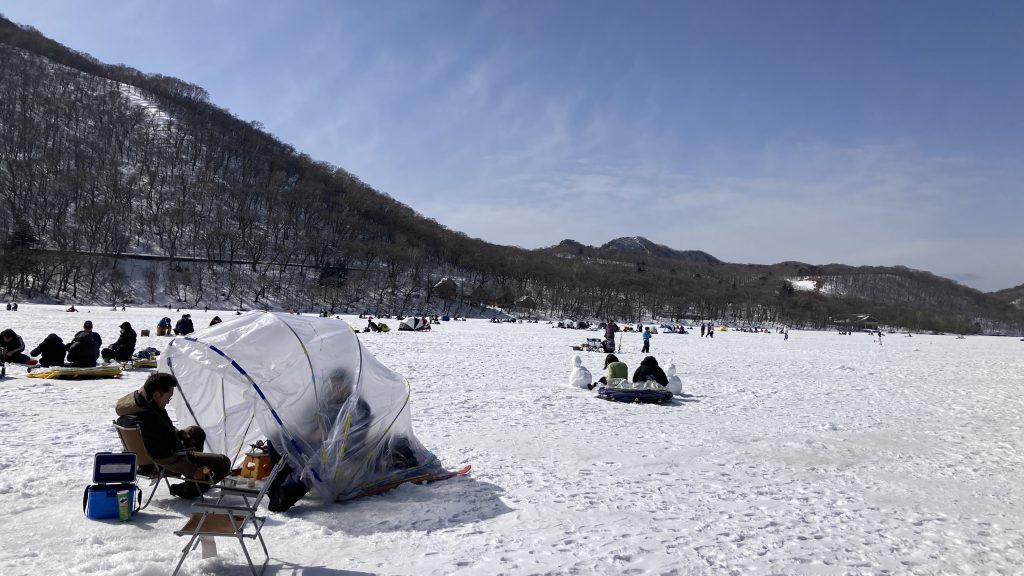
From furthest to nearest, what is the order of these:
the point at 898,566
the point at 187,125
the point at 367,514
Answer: the point at 187,125 → the point at 367,514 → the point at 898,566

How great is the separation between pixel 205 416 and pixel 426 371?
11.0 m

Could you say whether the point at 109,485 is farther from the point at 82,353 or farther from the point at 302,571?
the point at 82,353

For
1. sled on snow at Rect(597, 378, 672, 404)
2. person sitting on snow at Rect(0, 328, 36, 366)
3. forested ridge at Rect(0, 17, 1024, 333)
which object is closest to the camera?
sled on snow at Rect(597, 378, 672, 404)

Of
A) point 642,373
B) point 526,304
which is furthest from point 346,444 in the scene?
point 526,304

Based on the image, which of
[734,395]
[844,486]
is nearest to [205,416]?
[844,486]

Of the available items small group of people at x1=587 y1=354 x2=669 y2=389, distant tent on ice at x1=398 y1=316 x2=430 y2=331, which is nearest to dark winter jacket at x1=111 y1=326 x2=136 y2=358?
small group of people at x1=587 y1=354 x2=669 y2=389

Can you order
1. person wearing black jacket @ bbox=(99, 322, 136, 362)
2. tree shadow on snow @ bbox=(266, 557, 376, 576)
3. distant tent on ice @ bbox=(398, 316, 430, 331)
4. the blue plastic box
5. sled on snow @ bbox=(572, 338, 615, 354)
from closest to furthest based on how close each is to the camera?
tree shadow on snow @ bbox=(266, 557, 376, 576)
the blue plastic box
person wearing black jacket @ bbox=(99, 322, 136, 362)
sled on snow @ bbox=(572, 338, 615, 354)
distant tent on ice @ bbox=(398, 316, 430, 331)

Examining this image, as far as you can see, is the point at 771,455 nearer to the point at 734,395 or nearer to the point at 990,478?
the point at 990,478

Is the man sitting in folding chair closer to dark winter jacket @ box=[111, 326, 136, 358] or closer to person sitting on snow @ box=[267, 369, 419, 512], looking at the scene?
person sitting on snow @ box=[267, 369, 419, 512]

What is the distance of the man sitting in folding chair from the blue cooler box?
0.23 m

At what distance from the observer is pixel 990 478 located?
28.6 feet

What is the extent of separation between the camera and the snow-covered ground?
5176mm

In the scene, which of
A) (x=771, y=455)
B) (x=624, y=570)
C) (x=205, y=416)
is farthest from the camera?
(x=771, y=455)

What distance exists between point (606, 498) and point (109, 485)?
487 centimetres
